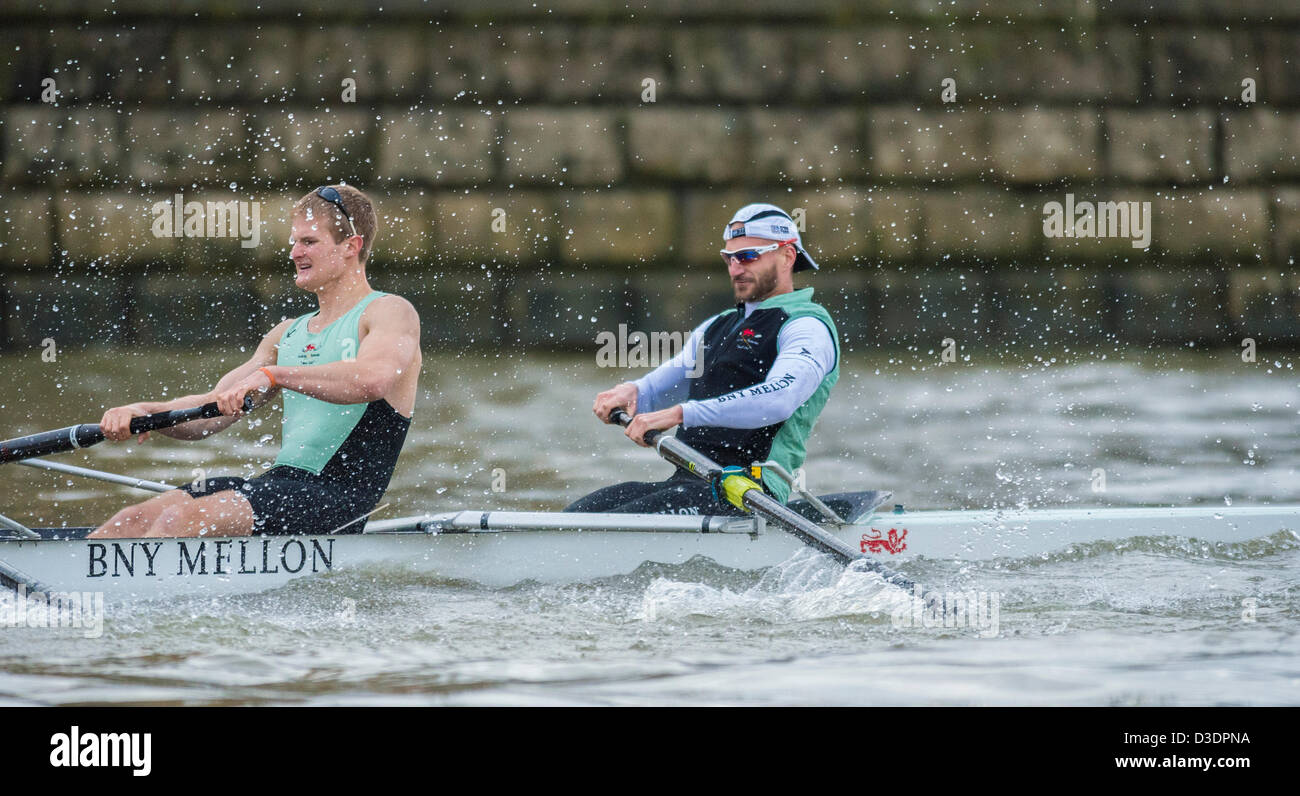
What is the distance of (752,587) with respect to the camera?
4590mm

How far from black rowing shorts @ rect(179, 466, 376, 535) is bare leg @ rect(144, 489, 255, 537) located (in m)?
0.03

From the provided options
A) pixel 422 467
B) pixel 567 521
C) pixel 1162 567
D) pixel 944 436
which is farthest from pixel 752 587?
pixel 944 436

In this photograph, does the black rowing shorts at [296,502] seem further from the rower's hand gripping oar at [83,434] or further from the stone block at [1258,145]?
the stone block at [1258,145]

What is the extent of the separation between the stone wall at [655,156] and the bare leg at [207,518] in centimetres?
590

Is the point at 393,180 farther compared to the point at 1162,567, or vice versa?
the point at 393,180

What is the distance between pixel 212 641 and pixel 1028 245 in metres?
7.43

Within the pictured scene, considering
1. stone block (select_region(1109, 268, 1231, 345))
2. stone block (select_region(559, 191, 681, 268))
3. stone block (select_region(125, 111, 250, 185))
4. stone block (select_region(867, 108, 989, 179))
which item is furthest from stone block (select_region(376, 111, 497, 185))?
stone block (select_region(1109, 268, 1231, 345))

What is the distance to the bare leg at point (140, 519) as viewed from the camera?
14.3ft

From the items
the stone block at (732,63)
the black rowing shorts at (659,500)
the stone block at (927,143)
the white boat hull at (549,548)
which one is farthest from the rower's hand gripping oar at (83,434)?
the stone block at (927,143)

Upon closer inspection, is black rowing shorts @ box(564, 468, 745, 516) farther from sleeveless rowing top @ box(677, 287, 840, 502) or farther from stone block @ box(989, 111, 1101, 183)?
stone block @ box(989, 111, 1101, 183)

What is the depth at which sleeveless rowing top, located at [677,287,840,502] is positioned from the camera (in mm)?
4707

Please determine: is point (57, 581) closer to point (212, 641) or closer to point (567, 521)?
point (212, 641)

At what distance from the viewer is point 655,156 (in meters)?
10.3

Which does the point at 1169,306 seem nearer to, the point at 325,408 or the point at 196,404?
the point at 325,408
